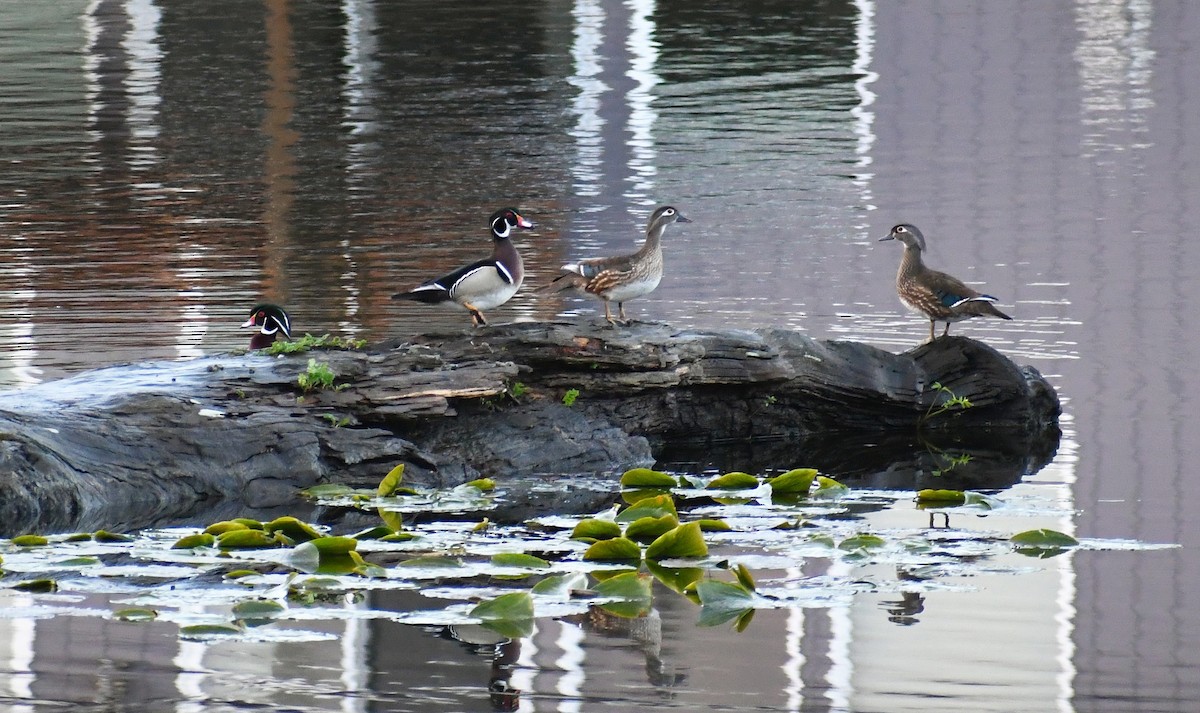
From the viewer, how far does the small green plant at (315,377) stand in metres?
9.66

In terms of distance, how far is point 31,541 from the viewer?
8031 mm

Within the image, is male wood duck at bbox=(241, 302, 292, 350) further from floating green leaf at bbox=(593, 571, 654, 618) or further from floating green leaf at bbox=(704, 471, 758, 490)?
floating green leaf at bbox=(593, 571, 654, 618)

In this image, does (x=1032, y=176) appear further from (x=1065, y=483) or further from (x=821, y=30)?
(x=821, y=30)

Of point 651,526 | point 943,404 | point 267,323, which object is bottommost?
point 943,404

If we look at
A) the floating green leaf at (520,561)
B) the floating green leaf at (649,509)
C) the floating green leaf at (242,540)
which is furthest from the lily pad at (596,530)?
the floating green leaf at (242,540)

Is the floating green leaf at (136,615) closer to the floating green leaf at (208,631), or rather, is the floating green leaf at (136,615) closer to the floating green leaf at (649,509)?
the floating green leaf at (208,631)

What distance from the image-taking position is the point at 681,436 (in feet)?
35.9

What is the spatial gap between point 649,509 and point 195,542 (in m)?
2.01

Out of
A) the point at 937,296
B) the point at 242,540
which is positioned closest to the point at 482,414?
the point at 242,540

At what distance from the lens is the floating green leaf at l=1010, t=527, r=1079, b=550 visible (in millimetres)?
8195

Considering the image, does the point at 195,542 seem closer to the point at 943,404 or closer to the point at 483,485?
the point at 483,485

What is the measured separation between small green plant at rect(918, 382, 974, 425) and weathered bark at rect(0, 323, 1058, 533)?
2.0 inches

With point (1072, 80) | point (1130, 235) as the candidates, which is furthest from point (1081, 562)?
point (1072, 80)

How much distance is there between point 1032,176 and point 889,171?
1.51 meters
